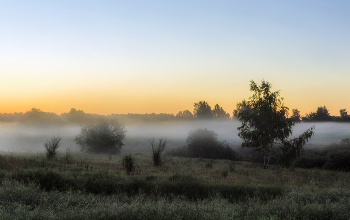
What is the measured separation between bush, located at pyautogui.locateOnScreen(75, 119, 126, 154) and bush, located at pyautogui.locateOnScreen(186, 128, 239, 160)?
674 inches

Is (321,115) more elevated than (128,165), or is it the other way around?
(321,115)

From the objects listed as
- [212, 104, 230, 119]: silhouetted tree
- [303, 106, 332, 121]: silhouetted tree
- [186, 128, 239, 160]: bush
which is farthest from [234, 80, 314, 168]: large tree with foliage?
[212, 104, 230, 119]: silhouetted tree

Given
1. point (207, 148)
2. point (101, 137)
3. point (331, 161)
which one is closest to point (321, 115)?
point (207, 148)

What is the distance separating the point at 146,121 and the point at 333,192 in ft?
520

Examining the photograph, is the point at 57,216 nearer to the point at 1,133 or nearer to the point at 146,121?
the point at 1,133

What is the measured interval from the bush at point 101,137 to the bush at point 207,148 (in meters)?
17.1

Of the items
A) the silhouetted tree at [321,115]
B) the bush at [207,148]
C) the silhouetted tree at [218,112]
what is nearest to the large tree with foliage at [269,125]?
the bush at [207,148]

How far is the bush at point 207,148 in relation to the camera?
5272 cm

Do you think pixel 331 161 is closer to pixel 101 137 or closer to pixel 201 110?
pixel 101 137

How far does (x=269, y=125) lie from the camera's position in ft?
84.7

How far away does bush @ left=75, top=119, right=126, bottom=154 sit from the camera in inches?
2106

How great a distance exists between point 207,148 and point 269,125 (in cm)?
2881

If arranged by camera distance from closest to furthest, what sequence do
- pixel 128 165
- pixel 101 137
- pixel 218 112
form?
pixel 128 165 < pixel 101 137 < pixel 218 112

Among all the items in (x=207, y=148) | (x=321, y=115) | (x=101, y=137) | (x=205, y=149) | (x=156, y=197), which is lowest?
(x=205, y=149)
